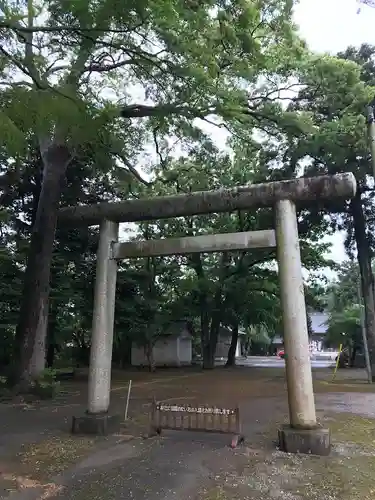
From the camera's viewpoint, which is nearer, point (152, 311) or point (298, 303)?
point (298, 303)

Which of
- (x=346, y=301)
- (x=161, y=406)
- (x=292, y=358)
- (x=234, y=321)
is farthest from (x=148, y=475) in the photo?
(x=346, y=301)

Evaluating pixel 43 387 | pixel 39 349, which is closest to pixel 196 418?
pixel 43 387

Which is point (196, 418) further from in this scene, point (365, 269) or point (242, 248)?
point (365, 269)

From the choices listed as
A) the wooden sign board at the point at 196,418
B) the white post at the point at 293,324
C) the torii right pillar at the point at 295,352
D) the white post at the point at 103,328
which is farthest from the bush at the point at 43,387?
the white post at the point at 293,324

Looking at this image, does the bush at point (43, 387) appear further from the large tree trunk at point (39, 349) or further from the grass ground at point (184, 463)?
the grass ground at point (184, 463)

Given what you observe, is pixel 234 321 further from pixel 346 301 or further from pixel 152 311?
pixel 346 301

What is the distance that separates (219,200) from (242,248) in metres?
0.91

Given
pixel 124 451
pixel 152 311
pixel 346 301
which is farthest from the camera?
pixel 346 301

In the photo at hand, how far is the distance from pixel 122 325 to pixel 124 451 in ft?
45.9

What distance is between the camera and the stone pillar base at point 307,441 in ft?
19.4

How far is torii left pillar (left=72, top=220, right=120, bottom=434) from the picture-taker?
7.19 metres

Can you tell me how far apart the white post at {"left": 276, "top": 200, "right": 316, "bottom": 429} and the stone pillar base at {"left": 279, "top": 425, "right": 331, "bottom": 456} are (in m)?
0.14

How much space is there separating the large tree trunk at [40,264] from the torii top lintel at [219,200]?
427 centimetres

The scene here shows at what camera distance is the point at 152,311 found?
21.4 metres
